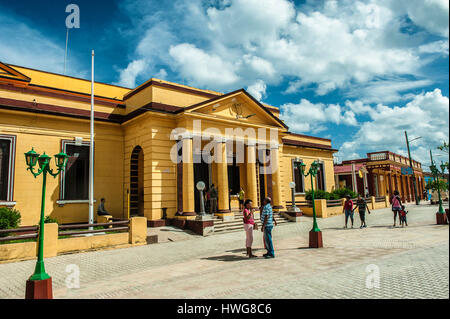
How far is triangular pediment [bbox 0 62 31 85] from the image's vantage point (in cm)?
1441

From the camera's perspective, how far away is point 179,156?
1597 cm

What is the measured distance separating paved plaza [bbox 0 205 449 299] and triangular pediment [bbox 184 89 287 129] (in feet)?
25.3

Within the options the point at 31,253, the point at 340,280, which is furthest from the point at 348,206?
the point at 31,253

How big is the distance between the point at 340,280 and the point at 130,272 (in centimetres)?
545

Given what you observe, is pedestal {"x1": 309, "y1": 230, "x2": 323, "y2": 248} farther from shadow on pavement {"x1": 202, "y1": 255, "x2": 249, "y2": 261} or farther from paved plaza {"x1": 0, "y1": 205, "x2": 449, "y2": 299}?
shadow on pavement {"x1": 202, "y1": 255, "x2": 249, "y2": 261}

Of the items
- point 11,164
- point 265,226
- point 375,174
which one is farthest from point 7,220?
point 375,174

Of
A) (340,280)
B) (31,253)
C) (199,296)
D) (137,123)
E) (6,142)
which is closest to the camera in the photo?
(199,296)

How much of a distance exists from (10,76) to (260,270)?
1485 centimetres

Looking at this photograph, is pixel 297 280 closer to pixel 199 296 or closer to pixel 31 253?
pixel 199 296

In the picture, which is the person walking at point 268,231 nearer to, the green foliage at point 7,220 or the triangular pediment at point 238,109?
the triangular pediment at point 238,109

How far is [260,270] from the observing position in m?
7.54

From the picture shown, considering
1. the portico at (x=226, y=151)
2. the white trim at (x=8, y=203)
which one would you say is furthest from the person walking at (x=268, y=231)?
the white trim at (x=8, y=203)

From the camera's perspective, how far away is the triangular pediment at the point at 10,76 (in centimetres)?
1441

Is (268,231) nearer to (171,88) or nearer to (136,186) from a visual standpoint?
(136,186)
